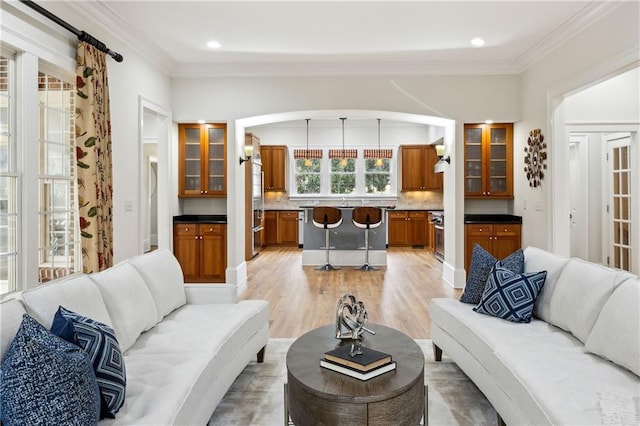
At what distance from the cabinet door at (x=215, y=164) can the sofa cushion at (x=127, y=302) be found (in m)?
3.44

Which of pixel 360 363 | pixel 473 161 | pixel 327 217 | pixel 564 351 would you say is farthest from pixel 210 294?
pixel 473 161

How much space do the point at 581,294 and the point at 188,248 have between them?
15.9 ft

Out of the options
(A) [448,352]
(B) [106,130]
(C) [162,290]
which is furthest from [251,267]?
(A) [448,352]

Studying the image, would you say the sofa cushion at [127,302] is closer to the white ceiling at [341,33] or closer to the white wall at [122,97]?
the white wall at [122,97]

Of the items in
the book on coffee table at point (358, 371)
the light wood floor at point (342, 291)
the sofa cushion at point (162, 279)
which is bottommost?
the light wood floor at point (342, 291)

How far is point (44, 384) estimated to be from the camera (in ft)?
4.27

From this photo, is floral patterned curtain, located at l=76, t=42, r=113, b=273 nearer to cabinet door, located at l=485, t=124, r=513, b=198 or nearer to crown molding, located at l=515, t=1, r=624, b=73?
crown molding, located at l=515, t=1, r=624, b=73

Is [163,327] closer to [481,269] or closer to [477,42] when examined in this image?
[481,269]

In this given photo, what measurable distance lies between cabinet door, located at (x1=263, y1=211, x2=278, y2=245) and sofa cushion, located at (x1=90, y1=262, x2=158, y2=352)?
7273 millimetres

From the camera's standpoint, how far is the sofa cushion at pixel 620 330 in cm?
181

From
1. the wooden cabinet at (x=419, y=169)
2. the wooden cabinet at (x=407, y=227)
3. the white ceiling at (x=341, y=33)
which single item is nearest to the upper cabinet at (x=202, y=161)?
the white ceiling at (x=341, y=33)

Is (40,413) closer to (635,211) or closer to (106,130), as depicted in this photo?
(106,130)

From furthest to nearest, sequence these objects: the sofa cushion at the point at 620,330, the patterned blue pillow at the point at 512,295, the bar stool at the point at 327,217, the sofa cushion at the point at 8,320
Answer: the bar stool at the point at 327,217 → the patterned blue pillow at the point at 512,295 → the sofa cushion at the point at 620,330 → the sofa cushion at the point at 8,320

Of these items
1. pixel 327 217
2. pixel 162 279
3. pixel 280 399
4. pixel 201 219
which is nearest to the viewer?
pixel 280 399
